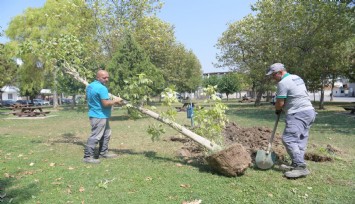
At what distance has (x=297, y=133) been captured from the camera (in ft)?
17.4

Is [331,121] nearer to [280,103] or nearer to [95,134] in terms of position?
[280,103]

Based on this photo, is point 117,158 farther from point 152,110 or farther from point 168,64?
point 168,64

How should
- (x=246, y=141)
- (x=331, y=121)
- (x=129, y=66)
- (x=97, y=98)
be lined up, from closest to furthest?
(x=97, y=98) < (x=246, y=141) < (x=331, y=121) < (x=129, y=66)

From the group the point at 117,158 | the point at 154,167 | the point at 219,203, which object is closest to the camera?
the point at 219,203

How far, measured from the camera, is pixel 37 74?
121 ft

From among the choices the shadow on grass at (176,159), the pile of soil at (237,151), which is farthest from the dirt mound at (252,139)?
the shadow on grass at (176,159)

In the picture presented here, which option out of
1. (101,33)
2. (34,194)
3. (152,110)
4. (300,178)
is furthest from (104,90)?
(101,33)

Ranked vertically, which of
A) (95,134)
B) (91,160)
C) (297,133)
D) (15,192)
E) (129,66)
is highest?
(129,66)

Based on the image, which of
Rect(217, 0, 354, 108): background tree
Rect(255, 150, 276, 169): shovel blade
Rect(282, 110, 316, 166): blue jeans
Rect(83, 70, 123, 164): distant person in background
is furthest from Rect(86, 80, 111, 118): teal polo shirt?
Rect(217, 0, 354, 108): background tree

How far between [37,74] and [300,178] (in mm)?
36834

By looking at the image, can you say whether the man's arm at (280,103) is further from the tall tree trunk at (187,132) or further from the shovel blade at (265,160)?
the tall tree trunk at (187,132)

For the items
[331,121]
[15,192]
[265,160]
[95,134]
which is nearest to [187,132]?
[265,160]

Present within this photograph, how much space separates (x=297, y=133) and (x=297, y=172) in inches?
25.1

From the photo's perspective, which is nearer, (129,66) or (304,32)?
(129,66)
